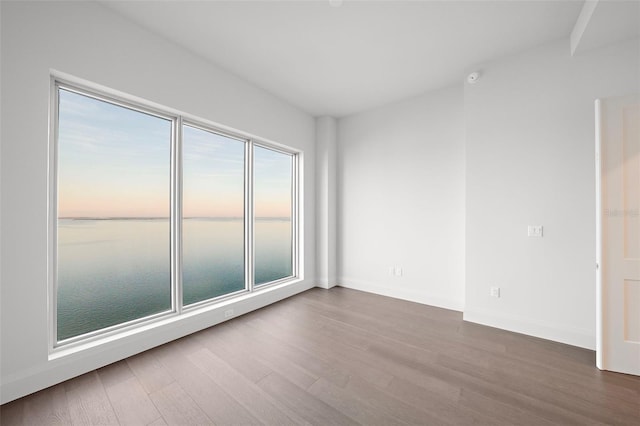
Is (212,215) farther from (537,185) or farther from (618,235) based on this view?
(618,235)

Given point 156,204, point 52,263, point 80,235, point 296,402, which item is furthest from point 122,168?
point 296,402

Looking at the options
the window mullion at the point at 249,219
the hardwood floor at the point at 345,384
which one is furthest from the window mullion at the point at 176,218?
the window mullion at the point at 249,219

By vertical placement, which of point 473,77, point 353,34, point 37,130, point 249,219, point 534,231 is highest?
point 353,34

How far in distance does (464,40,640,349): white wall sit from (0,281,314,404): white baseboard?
3180mm

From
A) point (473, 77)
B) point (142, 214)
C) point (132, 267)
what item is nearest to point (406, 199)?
point (473, 77)

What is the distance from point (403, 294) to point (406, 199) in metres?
1.52

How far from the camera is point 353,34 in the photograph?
2.47m

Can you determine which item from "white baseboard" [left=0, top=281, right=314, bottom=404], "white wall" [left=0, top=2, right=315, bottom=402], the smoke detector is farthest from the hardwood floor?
the smoke detector

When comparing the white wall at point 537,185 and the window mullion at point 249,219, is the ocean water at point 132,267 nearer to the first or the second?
the window mullion at point 249,219

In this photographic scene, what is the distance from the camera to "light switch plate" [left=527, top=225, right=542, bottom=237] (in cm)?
264

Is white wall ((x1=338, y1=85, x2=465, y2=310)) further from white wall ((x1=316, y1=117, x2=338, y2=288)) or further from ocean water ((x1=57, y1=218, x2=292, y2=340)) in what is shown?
ocean water ((x1=57, y1=218, x2=292, y2=340))

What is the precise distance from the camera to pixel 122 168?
94.3 inches

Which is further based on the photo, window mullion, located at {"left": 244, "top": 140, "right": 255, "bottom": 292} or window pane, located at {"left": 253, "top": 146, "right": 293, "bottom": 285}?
window pane, located at {"left": 253, "top": 146, "right": 293, "bottom": 285}

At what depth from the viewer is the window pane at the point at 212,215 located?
288 centimetres
